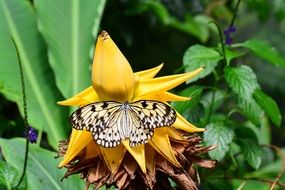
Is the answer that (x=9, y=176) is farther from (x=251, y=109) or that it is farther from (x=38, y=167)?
(x=251, y=109)

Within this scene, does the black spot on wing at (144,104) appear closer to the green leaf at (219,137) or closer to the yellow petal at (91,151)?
the yellow petal at (91,151)

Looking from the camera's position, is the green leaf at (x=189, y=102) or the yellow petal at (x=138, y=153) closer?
the yellow petal at (x=138, y=153)

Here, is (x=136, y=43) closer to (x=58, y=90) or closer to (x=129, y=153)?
(x=58, y=90)

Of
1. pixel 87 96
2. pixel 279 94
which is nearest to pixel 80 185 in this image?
pixel 87 96

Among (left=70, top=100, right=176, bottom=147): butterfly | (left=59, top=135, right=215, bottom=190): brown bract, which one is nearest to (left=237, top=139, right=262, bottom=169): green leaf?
(left=59, top=135, right=215, bottom=190): brown bract

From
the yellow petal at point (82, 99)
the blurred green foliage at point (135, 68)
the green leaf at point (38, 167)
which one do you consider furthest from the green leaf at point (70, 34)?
the yellow petal at point (82, 99)
